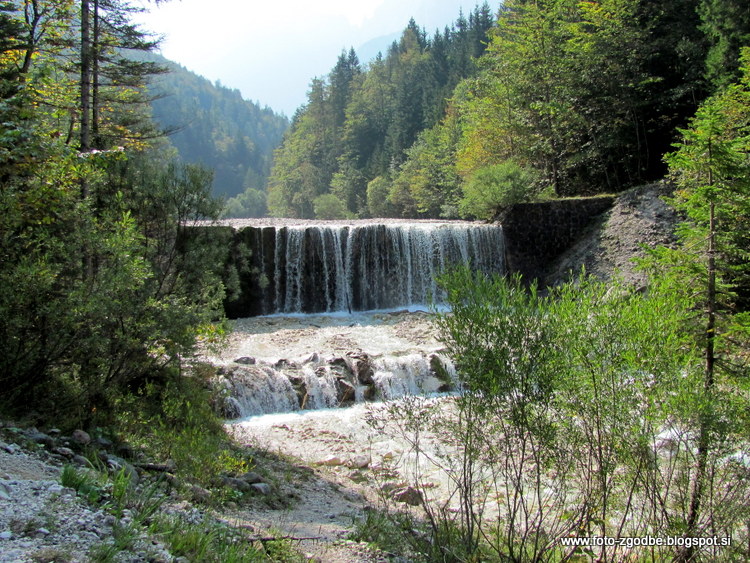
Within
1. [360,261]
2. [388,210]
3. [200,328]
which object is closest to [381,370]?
[200,328]

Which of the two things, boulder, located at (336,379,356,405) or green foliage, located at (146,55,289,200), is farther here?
green foliage, located at (146,55,289,200)

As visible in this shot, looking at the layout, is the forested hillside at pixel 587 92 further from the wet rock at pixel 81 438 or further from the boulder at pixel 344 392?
the wet rock at pixel 81 438

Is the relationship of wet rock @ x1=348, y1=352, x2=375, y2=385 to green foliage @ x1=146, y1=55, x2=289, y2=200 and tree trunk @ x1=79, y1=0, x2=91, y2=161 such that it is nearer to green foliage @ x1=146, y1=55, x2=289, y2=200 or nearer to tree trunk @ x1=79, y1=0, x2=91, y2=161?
tree trunk @ x1=79, y1=0, x2=91, y2=161

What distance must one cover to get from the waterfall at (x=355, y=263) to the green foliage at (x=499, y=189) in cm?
214

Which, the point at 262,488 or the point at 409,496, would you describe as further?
the point at 409,496

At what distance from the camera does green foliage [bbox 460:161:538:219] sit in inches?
856

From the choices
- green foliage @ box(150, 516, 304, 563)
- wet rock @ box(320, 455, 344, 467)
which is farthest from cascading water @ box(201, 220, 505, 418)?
green foliage @ box(150, 516, 304, 563)

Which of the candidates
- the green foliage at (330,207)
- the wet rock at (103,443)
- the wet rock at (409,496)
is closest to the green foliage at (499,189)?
the wet rock at (409,496)

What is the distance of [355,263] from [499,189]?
7.25 m

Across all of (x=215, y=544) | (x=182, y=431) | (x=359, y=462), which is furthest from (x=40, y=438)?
(x=359, y=462)

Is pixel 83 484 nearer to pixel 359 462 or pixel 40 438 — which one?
pixel 40 438

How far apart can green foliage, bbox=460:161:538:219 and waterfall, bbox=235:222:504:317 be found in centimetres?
214

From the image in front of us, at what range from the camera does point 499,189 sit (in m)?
21.7

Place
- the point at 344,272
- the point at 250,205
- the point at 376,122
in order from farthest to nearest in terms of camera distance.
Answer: the point at 250,205, the point at 376,122, the point at 344,272
